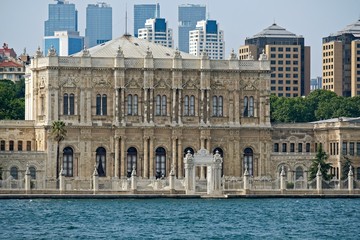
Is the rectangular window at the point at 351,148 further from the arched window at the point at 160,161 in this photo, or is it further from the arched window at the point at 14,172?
the arched window at the point at 14,172

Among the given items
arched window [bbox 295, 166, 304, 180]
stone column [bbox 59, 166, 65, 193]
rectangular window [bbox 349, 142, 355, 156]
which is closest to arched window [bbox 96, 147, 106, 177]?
stone column [bbox 59, 166, 65, 193]

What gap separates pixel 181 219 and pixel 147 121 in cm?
3559

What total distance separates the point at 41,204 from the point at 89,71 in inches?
916

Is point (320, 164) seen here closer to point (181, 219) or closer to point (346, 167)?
point (346, 167)

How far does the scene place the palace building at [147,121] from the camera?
145 metres

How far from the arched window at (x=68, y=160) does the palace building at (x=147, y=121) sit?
82 mm

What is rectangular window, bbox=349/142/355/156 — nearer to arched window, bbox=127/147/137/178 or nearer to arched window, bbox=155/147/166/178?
arched window, bbox=155/147/166/178

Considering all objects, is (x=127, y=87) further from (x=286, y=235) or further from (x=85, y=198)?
(x=286, y=235)

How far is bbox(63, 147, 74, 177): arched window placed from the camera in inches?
5699

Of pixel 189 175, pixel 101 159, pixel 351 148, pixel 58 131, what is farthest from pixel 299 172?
pixel 58 131

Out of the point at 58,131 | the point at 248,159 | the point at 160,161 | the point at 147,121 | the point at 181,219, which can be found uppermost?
the point at 147,121

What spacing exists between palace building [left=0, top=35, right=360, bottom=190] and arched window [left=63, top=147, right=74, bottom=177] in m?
0.08

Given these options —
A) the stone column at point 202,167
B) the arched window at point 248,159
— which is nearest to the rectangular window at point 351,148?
the arched window at point 248,159

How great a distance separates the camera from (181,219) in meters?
111
